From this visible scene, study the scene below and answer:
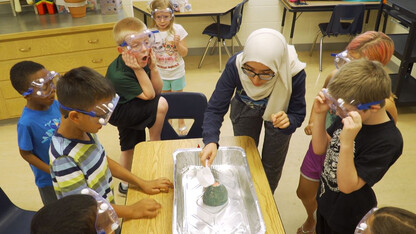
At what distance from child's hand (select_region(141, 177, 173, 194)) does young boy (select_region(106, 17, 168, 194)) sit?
2.35 feet

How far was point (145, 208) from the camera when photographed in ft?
4.58

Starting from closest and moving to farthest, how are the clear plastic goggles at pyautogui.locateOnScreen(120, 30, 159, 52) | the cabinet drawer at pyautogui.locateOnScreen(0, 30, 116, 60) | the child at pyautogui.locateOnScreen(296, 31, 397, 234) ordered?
the child at pyautogui.locateOnScreen(296, 31, 397, 234) < the clear plastic goggles at pyautogui.locateOnScreen(120, 30, 159, 52) < the cabinet drawer at pyautogui.locateOnScreen(0, 30, 116, 60)

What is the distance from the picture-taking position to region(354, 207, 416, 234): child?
899 mm

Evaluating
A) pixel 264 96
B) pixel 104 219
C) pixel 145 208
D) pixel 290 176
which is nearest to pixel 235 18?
pixel 290 176

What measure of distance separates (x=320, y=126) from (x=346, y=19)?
3.17 metres

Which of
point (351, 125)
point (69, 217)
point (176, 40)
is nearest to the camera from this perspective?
point (69, 217)

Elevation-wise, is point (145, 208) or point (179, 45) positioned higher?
point (179, 45)

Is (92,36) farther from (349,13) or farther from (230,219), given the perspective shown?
(349,13)

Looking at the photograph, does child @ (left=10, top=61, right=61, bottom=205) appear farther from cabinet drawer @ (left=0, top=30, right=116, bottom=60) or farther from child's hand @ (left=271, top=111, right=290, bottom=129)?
cabinet drawer @ (left=0, top=30, right=116, bottom=60)

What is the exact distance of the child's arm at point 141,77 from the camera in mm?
2012

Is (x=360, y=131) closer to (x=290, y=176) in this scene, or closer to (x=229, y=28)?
(x=290, y=176)

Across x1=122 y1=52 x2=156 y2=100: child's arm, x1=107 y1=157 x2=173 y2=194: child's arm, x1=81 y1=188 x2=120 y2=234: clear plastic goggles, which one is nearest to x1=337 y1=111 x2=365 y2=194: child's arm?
x1=107 y1=157 x2=173 y2=194: child's arm

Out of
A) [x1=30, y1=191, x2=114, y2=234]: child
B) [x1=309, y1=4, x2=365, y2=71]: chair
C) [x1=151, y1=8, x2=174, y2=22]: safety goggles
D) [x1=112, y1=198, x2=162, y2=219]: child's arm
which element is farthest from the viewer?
[x1=309, y1=4, x2=365, y2=71]: chair

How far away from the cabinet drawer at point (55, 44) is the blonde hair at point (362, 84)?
2.77 meters
